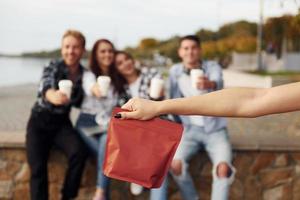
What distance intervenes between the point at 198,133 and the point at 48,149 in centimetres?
127

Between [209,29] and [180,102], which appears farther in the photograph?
[209,29]

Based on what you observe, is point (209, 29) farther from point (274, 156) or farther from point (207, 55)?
point (274, 156)

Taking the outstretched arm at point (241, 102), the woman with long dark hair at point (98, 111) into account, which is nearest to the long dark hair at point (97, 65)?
the woman with long dark hair at point (98, 111)

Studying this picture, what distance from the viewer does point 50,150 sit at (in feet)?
15.2

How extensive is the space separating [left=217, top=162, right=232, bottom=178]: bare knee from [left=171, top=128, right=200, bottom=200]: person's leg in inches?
11.5

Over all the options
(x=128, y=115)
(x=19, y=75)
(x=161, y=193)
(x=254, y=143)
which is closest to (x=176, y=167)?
(x=161, y=193)

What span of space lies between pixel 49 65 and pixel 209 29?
64079 millimetres

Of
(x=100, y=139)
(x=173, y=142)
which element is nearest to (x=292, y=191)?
(x=100, y=139)

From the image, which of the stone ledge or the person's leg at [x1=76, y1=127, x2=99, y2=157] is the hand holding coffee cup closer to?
the person's leg at [x1=76, y1=127, x2=99, y2=157]

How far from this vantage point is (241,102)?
1.89 m

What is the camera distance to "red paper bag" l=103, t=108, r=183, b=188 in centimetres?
207

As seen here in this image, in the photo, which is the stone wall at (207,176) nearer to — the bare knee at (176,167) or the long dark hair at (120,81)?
the bare knee at (176,167)

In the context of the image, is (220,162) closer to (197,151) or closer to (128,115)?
(197,151)

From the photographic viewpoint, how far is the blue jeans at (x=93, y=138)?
14.7 feet
